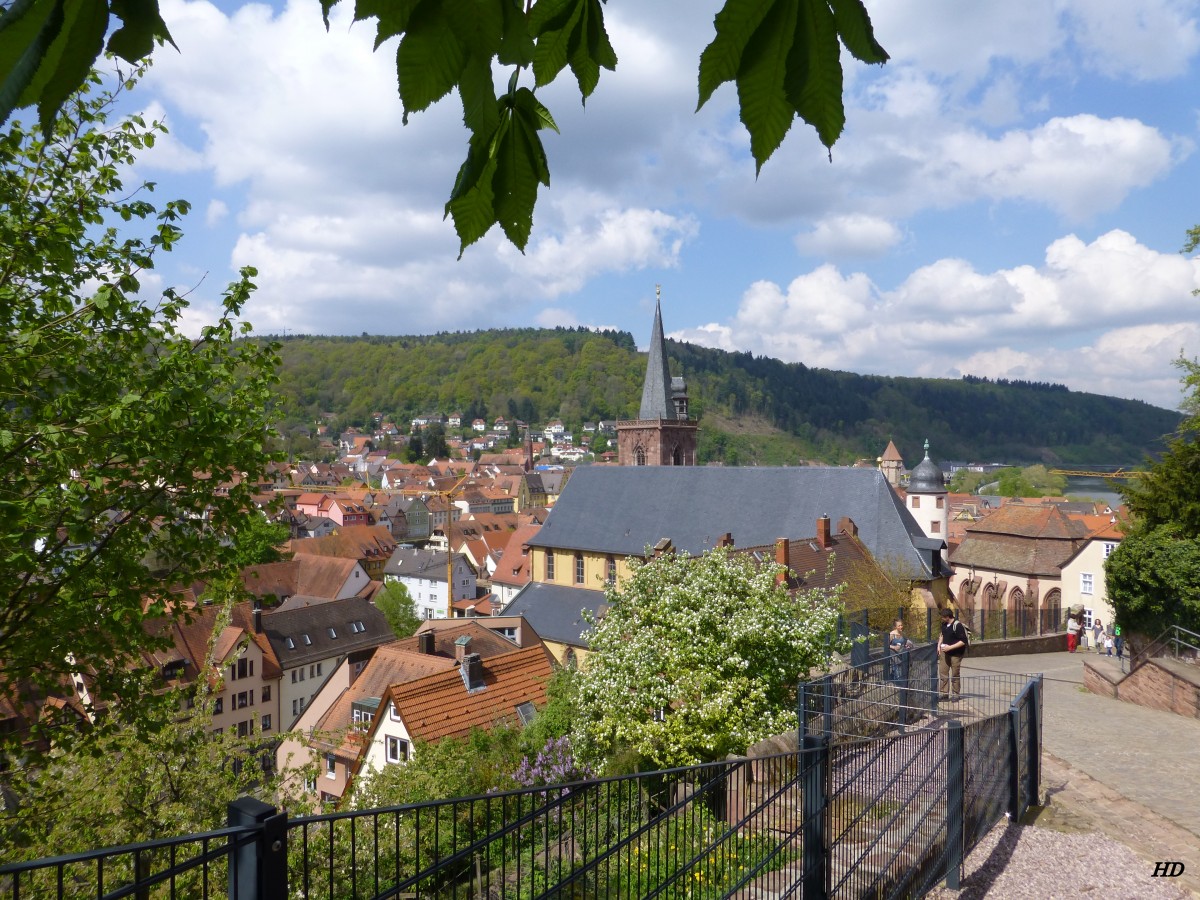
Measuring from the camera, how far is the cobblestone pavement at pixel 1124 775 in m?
8.05

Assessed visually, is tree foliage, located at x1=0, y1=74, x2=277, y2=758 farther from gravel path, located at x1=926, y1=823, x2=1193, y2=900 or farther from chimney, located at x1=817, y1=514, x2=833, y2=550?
chimney, located at x1=817, y1=514, x2=833, y2=550

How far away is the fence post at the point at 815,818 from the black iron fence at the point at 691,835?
0.01 meters

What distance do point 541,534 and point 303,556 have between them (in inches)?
960

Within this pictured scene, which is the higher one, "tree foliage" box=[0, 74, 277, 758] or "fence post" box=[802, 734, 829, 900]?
"tree foliage" box=[0, 74, 277, 758]

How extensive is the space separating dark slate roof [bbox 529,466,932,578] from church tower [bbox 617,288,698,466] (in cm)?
1153

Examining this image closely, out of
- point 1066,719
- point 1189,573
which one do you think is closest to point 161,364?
point 1066,719

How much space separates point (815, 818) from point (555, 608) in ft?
117

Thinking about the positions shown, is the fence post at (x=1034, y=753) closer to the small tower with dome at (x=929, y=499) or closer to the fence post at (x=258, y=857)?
the fence post at (x=258, y=857)

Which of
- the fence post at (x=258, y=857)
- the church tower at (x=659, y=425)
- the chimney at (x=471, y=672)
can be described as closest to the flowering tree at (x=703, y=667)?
the chimney at (x=471, y=672)

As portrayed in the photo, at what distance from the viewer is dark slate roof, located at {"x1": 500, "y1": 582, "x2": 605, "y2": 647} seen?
122 feet

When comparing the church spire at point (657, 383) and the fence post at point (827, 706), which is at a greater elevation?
the church spire at point (657, 383)

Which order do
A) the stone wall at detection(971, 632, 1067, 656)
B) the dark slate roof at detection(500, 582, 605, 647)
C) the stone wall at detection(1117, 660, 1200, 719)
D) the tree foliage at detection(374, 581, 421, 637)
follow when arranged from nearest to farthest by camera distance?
the stone wall at detection(1117, 660, 1200, 719) → the stone wall at detection(971, 632, 1067, 656) → the dark slate roof at detection(500, 582, 605, 647) → the tree foliage at detection(374, 581, 421, 637)

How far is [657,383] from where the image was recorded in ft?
193

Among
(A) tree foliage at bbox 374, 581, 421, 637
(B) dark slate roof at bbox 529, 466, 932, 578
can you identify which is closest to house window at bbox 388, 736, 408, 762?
(B) dark slate roof at bbox 529, 466, 932, 578
